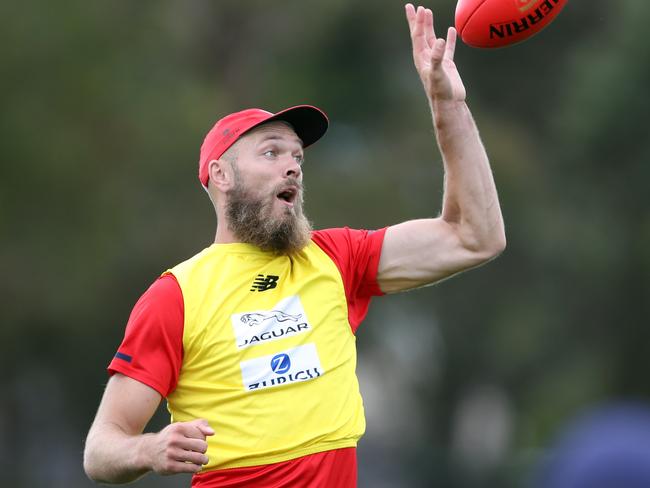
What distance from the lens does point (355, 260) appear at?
5.81 m

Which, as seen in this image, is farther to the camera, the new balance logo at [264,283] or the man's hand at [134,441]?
the new balance logo at [264,283]

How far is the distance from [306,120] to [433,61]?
0.76 meters

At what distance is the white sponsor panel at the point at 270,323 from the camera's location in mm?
5391

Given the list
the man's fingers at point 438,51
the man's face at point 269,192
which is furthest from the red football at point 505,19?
the man's face at point 269,192

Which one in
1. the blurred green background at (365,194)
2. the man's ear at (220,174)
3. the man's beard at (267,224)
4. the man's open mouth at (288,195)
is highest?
the man's ear at (220,174)

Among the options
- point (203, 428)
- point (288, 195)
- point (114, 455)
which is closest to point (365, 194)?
point (288, 195)

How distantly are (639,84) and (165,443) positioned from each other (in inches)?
870

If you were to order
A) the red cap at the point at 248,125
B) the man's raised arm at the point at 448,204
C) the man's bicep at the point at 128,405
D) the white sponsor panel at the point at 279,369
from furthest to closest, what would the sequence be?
the red cap at the point at 248,125, the man's raised arm at the point at 448,204, the white sponsor panel at the point at 279,369, the man's bicep at the point at 128,405

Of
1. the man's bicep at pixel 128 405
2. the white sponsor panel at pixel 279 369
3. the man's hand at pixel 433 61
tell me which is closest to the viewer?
the man's bicep at pixel 128 405

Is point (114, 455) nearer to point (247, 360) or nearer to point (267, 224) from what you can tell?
point (247, 360)

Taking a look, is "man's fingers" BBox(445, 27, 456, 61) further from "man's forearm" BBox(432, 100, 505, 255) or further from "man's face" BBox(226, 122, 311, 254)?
"man's face" BBox(226, 122, 311, 254)

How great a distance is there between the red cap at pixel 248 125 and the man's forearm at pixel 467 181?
608 mm

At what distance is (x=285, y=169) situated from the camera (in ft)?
19.0

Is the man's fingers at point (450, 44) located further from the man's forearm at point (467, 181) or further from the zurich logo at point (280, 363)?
the zurich logo at point (280, 363)
